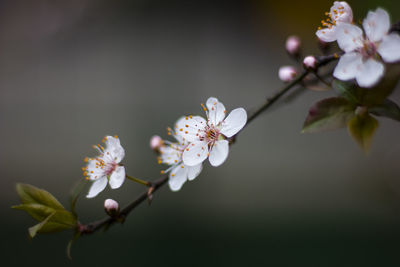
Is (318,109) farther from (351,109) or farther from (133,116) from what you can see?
(133,116)

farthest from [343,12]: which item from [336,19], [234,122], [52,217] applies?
[52,217]

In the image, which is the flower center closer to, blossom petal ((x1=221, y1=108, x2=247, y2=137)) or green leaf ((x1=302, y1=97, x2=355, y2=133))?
blossom petal ((x1=221, y1=108, x2=247, y2=137))

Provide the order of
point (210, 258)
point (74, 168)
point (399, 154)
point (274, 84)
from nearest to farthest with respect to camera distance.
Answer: point (210, 258)
point (399, 154)
point (74, 168)
point (274, 84)

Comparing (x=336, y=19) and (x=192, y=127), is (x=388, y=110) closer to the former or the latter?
(x=336, y=19)

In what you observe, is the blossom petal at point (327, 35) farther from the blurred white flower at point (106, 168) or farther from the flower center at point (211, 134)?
the blurred white flower at point (106, 168)

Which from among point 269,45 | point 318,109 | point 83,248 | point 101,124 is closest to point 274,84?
point 269,45

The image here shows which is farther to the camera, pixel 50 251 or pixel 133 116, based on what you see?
pixel 133 116
